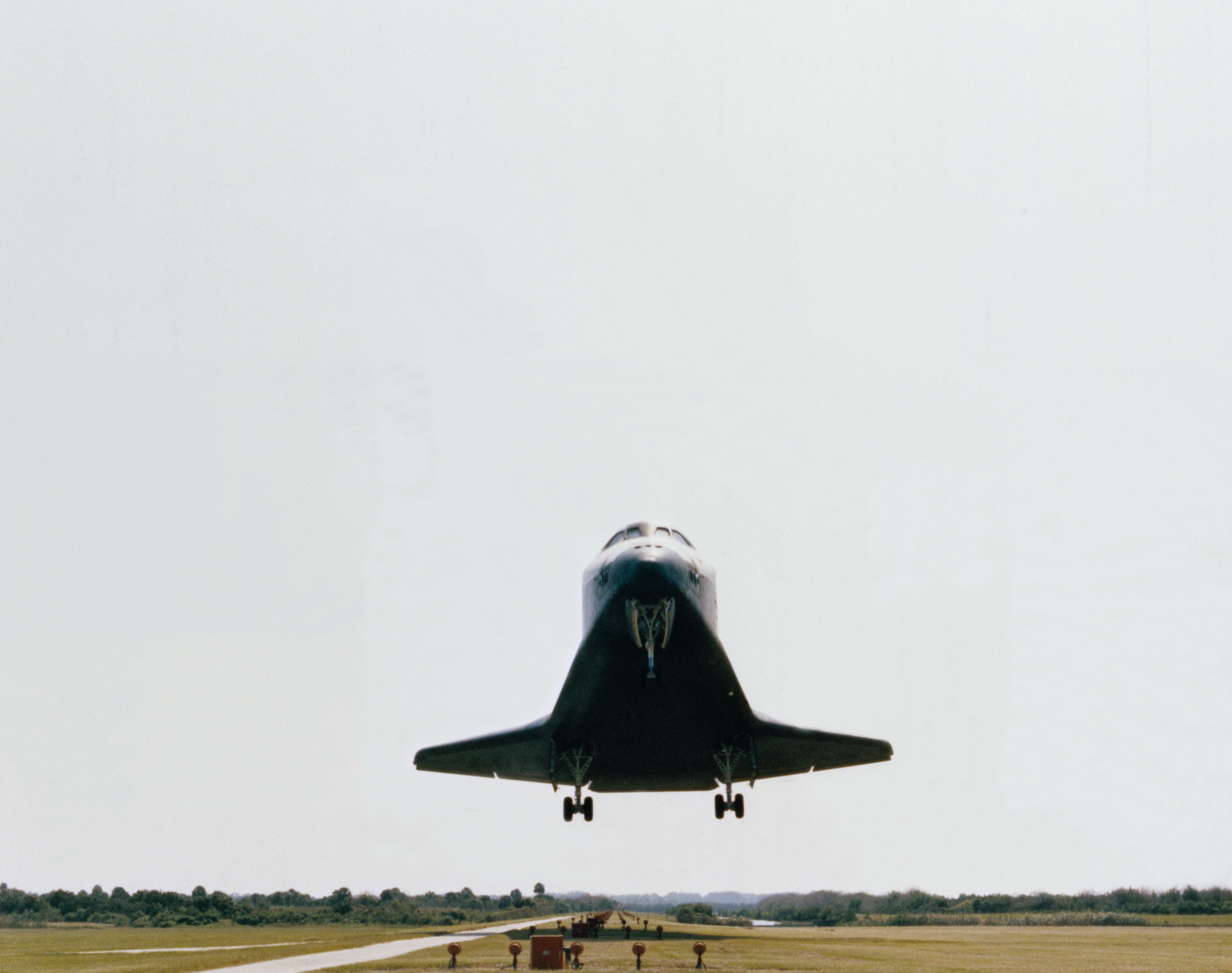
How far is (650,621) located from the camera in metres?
19.6

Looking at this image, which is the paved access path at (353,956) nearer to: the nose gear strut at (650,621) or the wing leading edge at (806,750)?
the wing leading edge at (806,750)

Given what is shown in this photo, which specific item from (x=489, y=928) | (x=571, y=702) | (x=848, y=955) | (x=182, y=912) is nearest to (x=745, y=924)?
(x=489, y=928)

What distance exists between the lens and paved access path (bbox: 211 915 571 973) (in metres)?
30.1

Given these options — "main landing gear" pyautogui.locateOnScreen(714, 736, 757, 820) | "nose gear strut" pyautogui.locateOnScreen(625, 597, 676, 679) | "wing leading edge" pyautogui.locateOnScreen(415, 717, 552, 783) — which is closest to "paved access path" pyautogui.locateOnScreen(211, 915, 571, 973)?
"wing leading edge" pyautogui.locateOnScreen(415, 717, 552, 783)

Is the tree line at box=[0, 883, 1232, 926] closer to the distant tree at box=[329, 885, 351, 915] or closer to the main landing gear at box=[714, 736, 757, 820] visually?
the distant tree at box=[329, 885, 351, 915]

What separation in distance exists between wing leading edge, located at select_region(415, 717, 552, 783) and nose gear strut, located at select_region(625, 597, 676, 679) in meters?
7.28

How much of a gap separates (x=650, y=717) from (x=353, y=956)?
20712 mm

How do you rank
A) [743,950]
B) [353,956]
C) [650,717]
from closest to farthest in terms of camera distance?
[650,717]
[743,950]
[353,956]

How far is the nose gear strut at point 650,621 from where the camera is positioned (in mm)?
19266

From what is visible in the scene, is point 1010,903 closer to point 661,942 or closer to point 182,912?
point 661,942

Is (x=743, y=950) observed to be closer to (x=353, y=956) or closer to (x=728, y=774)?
(x=728, y=774)

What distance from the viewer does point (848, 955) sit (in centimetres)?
3319

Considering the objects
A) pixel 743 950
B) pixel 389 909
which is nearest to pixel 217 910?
pixel 389 909

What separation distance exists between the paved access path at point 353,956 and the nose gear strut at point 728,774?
1323 centimetres
